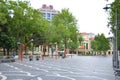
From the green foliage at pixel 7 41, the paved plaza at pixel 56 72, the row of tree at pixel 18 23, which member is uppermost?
the row of tree at pixel 18 23

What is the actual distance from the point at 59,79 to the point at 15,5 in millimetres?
53851

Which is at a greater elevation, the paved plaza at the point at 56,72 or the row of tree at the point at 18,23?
the row of tree at the point at 18,23

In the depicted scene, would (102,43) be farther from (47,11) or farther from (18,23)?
(18,23)

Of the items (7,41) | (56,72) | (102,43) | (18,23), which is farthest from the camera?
(102,43)

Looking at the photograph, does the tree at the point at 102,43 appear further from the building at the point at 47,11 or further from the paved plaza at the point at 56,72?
the paved plaza at the point at 56,72

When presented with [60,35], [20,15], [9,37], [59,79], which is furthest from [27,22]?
[59,79]

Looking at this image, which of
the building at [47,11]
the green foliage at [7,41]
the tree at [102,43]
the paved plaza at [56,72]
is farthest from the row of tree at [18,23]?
the building at [47,11]

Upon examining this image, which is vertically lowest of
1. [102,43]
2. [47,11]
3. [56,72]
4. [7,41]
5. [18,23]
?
[56,72]

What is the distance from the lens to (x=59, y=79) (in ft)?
73.3

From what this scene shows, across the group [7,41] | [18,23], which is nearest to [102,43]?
[7,41]

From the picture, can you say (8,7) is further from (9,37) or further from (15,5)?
(9,37)

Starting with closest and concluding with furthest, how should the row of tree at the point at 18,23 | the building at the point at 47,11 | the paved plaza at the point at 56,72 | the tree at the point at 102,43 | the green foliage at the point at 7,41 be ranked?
the paved plaza at the point at 56,72 → the row of tree at the point at 18,23 → the green foliage at the point at 7,41 → the tree at the point at 102,43 → the building at the point at 47,11

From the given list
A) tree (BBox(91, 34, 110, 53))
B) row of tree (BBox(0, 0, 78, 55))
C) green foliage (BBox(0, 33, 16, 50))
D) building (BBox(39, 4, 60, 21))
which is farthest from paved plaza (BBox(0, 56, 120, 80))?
building (BBox(39, 4, 60, 21))

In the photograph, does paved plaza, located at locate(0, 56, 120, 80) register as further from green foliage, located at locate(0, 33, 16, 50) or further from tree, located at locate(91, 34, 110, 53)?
tree, located at locate(91, 34, 110, 53)
